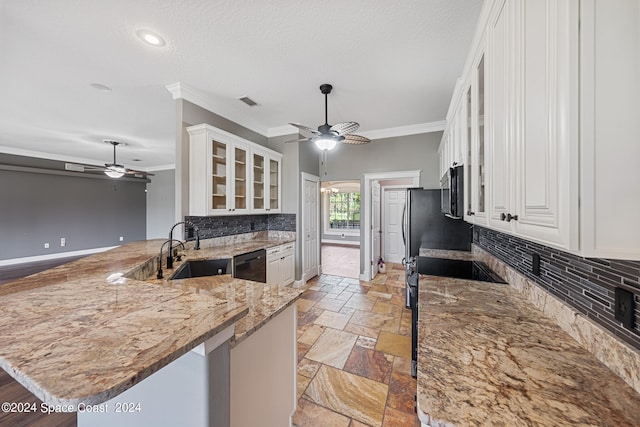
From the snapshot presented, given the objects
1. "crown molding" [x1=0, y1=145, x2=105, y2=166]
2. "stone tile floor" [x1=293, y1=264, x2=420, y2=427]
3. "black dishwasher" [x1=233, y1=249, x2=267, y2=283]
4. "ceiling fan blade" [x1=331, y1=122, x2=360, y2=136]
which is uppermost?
"crown molding" [x1=0, y1=145, x2=105, y2=166]

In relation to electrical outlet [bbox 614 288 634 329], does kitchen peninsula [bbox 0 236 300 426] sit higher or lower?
lower

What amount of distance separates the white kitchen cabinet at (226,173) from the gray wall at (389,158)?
3.97ft

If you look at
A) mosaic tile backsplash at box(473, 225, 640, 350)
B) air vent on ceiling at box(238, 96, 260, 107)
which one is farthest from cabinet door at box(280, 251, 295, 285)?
mosaic tile backsplash at box(473, 225, 640, 350)

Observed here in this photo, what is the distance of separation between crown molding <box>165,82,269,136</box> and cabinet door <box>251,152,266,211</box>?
0.60 metres

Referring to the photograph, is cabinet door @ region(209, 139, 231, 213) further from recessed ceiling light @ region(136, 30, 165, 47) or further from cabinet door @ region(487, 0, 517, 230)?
cabinet door @ region(487, 0, 517, 230)

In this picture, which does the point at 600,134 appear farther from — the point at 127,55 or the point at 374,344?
the point at 127,55

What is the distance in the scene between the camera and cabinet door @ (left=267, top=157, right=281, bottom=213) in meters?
4.27

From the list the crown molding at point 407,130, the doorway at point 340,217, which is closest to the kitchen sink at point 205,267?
the crown molding at point 407,130

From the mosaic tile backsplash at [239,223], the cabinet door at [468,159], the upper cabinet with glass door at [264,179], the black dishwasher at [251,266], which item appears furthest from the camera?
→ the upper cabinet with glass door at [264,179]

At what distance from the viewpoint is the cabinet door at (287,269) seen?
3957mm

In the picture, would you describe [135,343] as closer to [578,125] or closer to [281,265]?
[578,125]

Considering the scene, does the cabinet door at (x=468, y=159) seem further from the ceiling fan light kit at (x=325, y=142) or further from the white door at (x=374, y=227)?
the white door at (x=374, y=227)

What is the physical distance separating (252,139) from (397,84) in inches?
97.2

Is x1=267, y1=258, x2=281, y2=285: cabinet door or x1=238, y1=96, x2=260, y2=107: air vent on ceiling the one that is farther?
x1=267, y1=258, x2=281, y2=285: cabinet door
